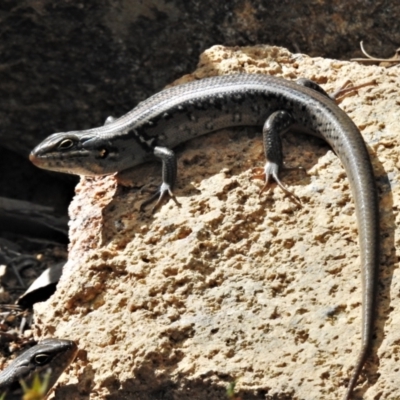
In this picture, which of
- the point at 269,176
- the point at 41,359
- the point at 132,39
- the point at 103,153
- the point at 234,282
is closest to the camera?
the point at 234,282

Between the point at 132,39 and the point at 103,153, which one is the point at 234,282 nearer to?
the point at 103,153

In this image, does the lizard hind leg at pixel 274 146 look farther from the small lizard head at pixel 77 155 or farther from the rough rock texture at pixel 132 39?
the rough rock texture at pixel 132 39

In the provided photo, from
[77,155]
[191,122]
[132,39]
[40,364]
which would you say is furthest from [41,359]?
[132,39]

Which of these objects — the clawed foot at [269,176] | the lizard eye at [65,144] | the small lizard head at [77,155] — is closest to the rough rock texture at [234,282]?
the clawed foot at [269,176]

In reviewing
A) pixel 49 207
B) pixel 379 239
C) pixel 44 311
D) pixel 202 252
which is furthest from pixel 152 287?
pixel 49 207

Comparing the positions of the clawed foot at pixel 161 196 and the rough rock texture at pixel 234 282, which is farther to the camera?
the clawed foot at pixel 161 196

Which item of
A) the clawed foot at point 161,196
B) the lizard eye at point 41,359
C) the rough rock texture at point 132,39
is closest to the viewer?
the lizard eye at point 41,359

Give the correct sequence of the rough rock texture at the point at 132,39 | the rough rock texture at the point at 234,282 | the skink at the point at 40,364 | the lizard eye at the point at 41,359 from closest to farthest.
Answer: the rough rock texture at the point at 234,282 < the skink at the point at 40,364 < the lizard eye at the point at 41,359 < the rough rock texture at the point at 132,39
